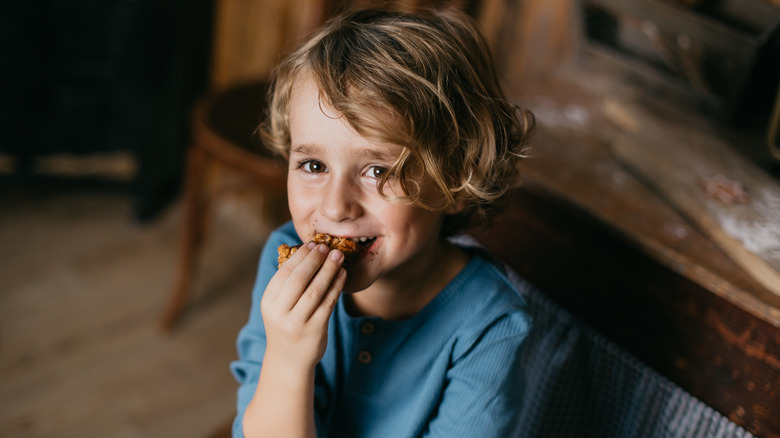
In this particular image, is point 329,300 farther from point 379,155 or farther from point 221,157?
point 221,157

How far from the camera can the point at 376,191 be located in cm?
74

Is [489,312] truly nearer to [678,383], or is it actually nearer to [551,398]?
[551,398]

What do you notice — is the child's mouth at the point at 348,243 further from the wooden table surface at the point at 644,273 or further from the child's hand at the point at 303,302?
the wooden table surface at the point at 644,273

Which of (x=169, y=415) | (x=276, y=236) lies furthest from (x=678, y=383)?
(x=169, y=415)

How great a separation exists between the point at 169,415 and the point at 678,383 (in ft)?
4.50

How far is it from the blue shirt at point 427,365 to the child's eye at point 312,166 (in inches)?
7.6

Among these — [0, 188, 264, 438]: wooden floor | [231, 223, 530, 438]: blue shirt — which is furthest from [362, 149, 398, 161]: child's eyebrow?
[0, 188, 264, 438]: wooden floor

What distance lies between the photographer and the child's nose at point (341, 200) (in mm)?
718

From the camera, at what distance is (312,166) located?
774mm

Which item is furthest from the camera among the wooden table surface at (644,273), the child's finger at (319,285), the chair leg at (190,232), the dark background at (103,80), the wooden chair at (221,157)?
the dark background at (103,80)

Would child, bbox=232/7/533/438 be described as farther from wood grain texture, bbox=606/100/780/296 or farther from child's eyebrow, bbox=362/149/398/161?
wood grain texture, bbox=606/100/780/296

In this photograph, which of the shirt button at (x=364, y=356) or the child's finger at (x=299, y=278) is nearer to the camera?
the child's finger at (x=299, y=278)

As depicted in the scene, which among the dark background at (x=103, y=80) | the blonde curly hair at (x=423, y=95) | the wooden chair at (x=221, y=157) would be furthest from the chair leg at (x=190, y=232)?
the blonde curly hair at (x=423, y=95)

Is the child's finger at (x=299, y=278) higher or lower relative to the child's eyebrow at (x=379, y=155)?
lower
